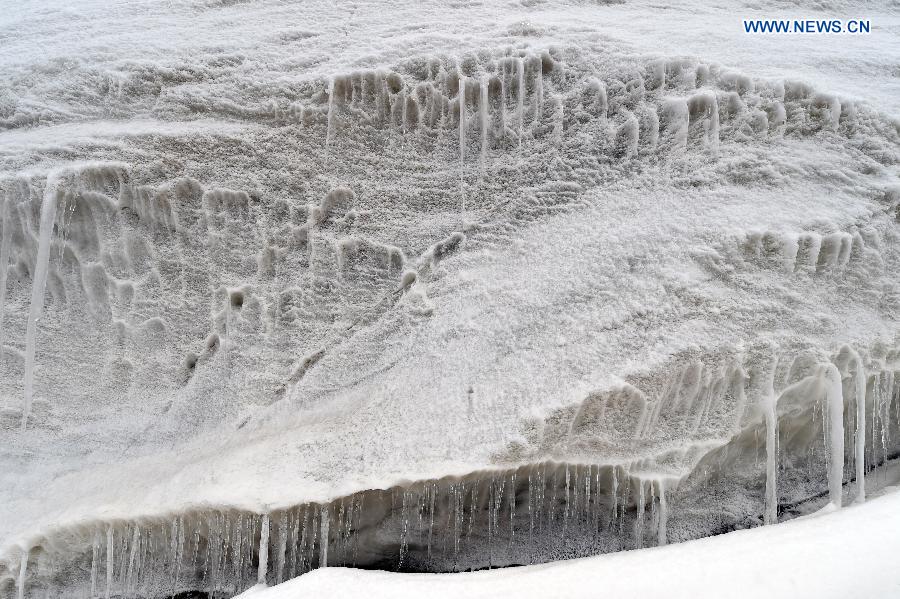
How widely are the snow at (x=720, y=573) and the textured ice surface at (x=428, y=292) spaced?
25cm

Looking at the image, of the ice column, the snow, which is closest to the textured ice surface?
the ice column

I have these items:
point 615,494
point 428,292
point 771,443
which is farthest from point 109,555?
point 771,443

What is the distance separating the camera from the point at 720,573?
109 centimetres

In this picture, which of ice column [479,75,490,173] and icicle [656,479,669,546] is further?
ice column [479,75,490,173]

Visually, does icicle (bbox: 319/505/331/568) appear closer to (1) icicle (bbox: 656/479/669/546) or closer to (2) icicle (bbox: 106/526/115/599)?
(2) icicle (bbox: 106/526/115/599)

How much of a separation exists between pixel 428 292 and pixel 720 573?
0.94 m

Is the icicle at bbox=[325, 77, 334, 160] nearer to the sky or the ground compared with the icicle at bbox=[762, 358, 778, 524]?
nearer to the sky

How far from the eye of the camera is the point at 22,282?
1701 mm

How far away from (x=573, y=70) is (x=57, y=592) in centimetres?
197

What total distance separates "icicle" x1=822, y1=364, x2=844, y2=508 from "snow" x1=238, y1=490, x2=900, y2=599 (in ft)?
0.80

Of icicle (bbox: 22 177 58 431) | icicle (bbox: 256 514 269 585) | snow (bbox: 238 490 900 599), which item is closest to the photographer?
snow (bbox: 238 490 900 599)

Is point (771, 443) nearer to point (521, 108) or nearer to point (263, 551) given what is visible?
point (521, 108)

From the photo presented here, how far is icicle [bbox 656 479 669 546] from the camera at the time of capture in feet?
4.74

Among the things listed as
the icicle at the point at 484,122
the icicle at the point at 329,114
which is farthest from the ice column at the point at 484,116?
the icicle at the point at 329,114
